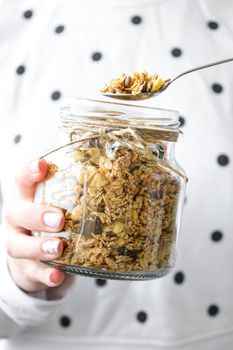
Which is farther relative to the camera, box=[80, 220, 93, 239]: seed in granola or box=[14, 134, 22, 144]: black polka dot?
box=[14, 134, 22, 144]: black polka dot

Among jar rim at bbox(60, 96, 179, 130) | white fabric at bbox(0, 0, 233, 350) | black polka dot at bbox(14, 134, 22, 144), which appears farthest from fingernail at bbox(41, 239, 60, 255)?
black polka dot at bbox(14, 134, 22, 144)

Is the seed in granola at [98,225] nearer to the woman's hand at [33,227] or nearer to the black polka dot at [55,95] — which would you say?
the woman's hand at [33,227]

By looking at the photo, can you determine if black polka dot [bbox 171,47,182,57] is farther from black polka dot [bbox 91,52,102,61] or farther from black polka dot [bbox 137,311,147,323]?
black polka dot [bbox 137,311,147,323]

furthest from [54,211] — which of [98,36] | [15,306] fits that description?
[98,36]

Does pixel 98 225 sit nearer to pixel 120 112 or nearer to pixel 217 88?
pixel 120 112

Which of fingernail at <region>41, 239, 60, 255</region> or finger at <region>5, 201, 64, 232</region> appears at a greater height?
finger at <region>5, 201, 64, 232</region>

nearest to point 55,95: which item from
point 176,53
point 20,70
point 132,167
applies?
point 20,70

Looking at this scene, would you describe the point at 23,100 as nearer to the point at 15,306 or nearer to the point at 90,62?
the point at 90,62
